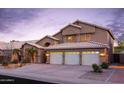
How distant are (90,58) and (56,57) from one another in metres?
5.06

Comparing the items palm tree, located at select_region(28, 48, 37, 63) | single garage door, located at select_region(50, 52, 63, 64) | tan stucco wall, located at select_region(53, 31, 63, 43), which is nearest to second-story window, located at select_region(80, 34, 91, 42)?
single garage door, located at select_region(50, 52, 63, 64)

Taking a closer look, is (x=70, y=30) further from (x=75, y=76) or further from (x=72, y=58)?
(x=75, y=76)

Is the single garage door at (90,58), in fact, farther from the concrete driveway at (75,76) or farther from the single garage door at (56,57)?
the concrete driveway at (75,76)

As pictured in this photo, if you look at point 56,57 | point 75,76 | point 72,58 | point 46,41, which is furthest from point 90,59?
point 46,41

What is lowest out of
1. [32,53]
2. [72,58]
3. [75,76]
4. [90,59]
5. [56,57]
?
[75,76]

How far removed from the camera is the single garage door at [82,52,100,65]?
19194mm

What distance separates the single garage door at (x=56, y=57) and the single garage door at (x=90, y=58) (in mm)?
3347

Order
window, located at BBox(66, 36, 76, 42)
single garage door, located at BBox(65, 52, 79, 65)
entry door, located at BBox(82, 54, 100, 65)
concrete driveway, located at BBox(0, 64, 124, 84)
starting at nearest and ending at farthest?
concrete driveway, located at BBox(0, 64, 124, 84), entry door, located at BBox(82, 54, 100, 65), single garage door, located at BBox(65, 52, 79, 65), window, located at BBox(66, 36, 76, 42)

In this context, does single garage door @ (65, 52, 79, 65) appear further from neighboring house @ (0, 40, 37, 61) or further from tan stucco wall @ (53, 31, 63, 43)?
neighboring house @ (0, 40, 37, 61)

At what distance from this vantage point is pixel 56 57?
22.7 m

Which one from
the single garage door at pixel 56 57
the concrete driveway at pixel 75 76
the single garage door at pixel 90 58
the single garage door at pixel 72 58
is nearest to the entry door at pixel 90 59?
the single garage door at pixel 90 58

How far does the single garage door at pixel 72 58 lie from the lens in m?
20.8
